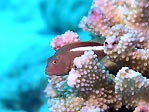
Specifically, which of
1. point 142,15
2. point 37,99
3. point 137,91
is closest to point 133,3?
point 142,15

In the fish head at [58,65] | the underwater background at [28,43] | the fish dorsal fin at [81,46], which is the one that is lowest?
the fish head at [58,65]

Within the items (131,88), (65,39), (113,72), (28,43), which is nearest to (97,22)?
(65,39)

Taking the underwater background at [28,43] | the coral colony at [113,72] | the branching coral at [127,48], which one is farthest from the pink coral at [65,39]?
the underwater background at [28,43]

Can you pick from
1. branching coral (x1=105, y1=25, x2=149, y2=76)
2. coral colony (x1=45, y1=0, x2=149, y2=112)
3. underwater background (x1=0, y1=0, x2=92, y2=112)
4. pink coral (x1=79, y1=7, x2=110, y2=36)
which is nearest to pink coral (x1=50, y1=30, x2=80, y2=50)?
coral colony (x1=45, y1=0, x2=149, y2=112)

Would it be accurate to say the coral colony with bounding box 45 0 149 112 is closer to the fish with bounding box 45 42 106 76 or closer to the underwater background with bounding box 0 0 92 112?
the fish with bounding box 45 42 106 76

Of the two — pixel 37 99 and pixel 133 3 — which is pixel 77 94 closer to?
pixel 133 3

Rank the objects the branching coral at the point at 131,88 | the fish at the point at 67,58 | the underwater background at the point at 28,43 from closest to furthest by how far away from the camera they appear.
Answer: the branching coral at the point at 131,88 < the fish at the point at 67,58 < the underwater background at the point at 28,43

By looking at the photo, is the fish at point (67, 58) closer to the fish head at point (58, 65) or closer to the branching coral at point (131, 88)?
the fish head at point (58, 65)
